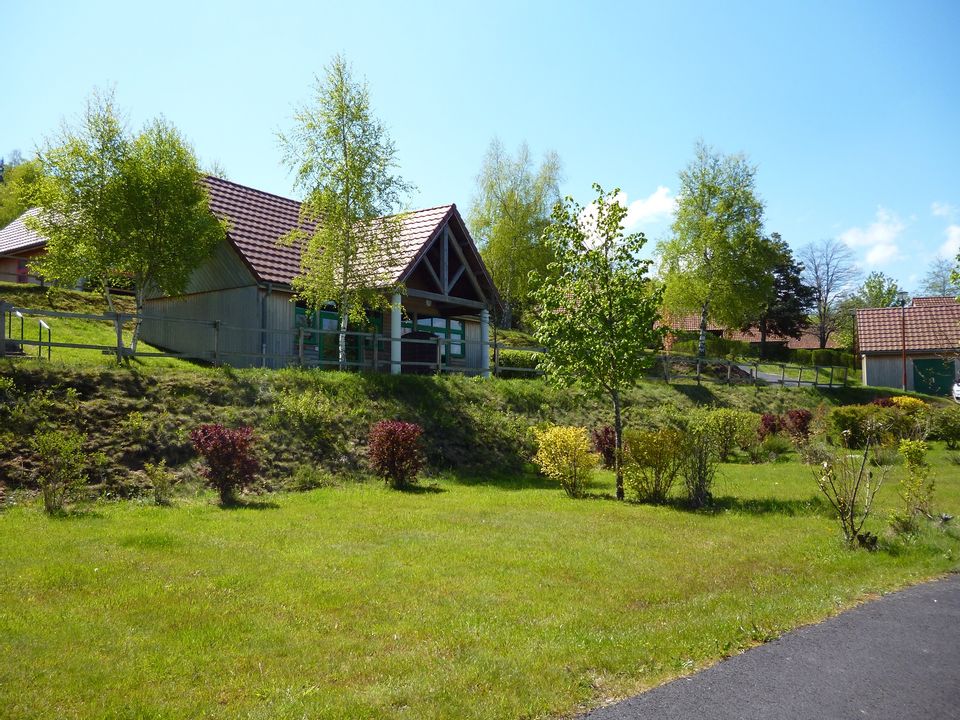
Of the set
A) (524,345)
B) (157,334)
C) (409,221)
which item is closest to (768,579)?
(409,221)

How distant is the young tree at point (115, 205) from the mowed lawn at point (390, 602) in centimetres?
1100

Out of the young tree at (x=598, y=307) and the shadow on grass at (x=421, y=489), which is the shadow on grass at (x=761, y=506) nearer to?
the young tree at (x=598, y=307)

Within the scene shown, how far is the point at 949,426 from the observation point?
23203 millimetres

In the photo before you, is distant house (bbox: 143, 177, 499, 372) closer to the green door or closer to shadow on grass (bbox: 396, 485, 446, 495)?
shadow on grass (bbox: 396, 485, 446, 495)

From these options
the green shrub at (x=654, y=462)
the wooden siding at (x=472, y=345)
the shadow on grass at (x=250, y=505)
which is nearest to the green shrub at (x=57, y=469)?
the shadow on grass at (x=250, y=505)

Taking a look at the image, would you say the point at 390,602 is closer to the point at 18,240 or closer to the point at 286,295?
the point at 286,295

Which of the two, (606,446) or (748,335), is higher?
(748,335)

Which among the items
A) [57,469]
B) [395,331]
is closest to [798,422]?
[395,331]

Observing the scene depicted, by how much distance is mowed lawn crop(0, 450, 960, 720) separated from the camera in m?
5.00

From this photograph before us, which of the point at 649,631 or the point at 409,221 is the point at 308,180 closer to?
the point at 409,221

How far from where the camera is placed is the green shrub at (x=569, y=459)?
14812mm

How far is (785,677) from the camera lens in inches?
214

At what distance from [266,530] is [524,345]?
112 feet

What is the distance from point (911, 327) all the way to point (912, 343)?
Result: 5.03 feet
